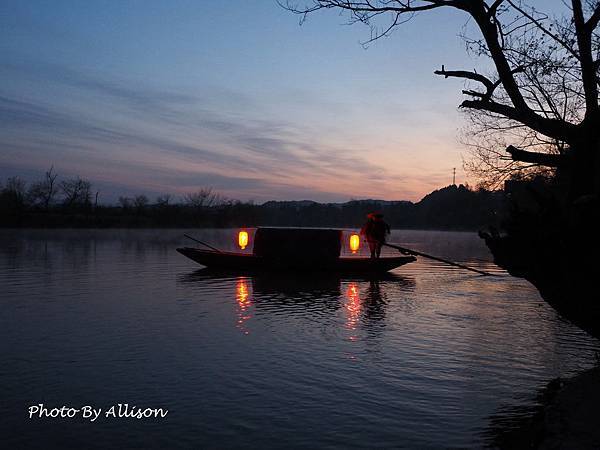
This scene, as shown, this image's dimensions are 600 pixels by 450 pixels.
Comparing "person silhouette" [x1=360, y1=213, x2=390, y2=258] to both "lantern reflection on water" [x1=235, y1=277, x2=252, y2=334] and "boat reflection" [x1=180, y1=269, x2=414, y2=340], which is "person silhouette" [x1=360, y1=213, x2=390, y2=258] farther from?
"lantern reflection on water" [x1=235, y1=277, x2=252, y2=334]

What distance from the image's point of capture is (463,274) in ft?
85.7

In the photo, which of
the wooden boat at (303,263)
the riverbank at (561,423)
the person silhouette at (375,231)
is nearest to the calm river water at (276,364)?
the riverbank at (561,423)

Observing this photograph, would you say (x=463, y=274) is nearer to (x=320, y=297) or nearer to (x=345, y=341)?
(x=320, y=297)

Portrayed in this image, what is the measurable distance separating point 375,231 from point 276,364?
16.9m

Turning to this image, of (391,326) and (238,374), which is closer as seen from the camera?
(238,374)

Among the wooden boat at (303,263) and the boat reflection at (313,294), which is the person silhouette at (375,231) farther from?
the boat reflection at (313,294)

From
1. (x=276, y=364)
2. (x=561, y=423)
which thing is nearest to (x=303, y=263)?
(x=276, y=364)

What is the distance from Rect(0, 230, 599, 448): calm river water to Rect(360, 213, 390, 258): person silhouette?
7.71 metres

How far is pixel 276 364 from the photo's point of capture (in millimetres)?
9055

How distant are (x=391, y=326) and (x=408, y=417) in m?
5.77

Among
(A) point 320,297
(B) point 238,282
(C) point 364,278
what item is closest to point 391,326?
(A) point 320,297

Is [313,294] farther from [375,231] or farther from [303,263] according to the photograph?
[375,231]

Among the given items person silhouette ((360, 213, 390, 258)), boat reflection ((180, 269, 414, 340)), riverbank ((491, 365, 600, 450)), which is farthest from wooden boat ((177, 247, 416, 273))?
riverbank ((491, 365, 600, 450))

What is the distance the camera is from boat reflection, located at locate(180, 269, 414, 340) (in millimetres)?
13562
